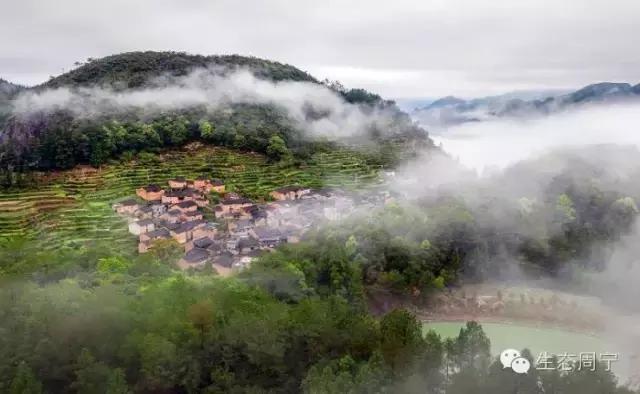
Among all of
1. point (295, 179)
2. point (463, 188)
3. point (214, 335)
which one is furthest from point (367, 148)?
point (214, 335)

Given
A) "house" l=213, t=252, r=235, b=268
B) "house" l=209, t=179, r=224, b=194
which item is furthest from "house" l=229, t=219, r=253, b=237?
"house" l=209, t=179, r=224, b=194

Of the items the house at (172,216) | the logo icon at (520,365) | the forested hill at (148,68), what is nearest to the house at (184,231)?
the house at (172,216)

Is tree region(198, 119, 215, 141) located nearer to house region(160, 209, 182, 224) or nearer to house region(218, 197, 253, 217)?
house region(218, 197, 253, 217)

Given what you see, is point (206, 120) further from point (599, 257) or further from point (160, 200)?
point (599, 257)

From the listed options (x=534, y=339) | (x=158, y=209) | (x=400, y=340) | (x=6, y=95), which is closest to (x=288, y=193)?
(x=158, y=209)

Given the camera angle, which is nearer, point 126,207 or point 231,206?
point 126,207

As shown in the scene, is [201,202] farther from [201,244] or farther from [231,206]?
[201,244]
